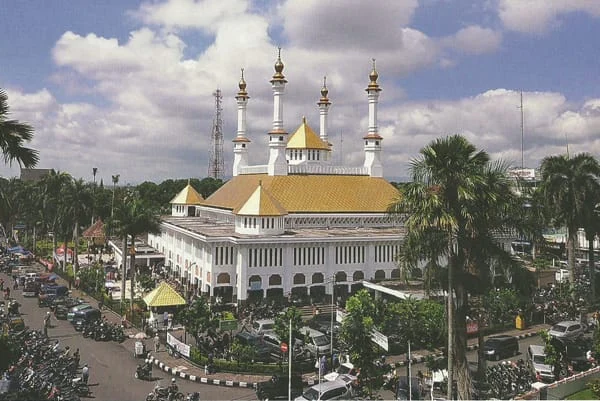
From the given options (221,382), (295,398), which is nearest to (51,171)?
(221,382)

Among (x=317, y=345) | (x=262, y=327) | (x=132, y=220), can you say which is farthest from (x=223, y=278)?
(x=317, y=345)

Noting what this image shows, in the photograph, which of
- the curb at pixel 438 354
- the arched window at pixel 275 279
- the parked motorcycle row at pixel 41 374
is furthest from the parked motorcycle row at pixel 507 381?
the arched window at pixel 275 279

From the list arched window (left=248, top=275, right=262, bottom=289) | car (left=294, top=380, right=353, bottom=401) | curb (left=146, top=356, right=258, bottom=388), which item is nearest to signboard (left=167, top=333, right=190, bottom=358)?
curb (left=146, top=356, right=258, bottom=388)

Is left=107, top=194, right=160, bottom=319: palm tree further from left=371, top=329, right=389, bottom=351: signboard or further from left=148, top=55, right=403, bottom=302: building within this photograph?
left=371, top=329, right=389, bottom=351: signboard

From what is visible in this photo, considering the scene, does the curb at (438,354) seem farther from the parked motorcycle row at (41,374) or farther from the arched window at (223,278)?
the arched window at (223,278)

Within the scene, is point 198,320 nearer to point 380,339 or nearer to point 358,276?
point 380,339

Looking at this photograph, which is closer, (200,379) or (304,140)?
(200,379)

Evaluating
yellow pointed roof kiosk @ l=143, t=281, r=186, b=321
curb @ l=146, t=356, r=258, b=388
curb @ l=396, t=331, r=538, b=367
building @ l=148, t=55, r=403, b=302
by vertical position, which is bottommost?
curb @ l=146, t=356, r=258, b=388

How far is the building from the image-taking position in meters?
42.2

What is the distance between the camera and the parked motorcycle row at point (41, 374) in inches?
790

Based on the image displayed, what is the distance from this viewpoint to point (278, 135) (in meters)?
56.0

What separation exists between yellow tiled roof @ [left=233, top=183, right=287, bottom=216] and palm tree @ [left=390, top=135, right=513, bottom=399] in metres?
25.4

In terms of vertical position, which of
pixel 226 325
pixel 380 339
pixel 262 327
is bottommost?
pixel 262 327

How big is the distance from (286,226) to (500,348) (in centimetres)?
2440
